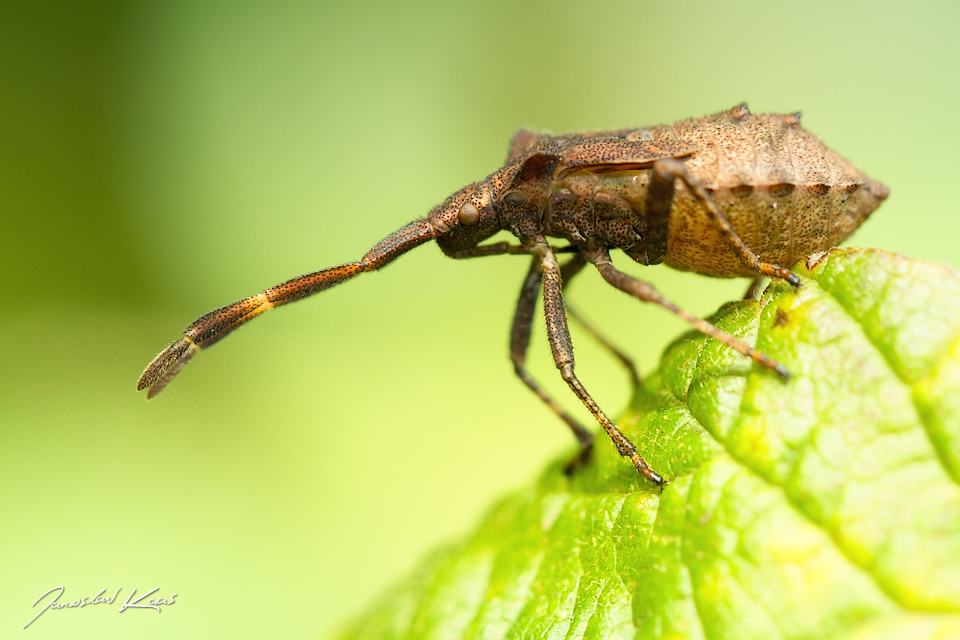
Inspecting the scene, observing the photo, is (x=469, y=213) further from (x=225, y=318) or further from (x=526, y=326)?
(x=225, y=318)

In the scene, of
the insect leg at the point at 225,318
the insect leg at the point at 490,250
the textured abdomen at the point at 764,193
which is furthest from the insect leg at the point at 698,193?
the insect leg at the point at 225,318

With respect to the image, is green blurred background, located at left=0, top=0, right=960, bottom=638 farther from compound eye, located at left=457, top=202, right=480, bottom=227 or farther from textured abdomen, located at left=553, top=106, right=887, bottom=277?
textured abdomen, located at left=553, top=106, right=887, bottom=277

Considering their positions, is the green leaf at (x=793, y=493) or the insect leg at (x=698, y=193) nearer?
the green leaf at (x=793, y=493)

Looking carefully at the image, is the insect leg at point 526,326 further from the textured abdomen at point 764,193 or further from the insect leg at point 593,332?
the textured abdomen at point 764,193
